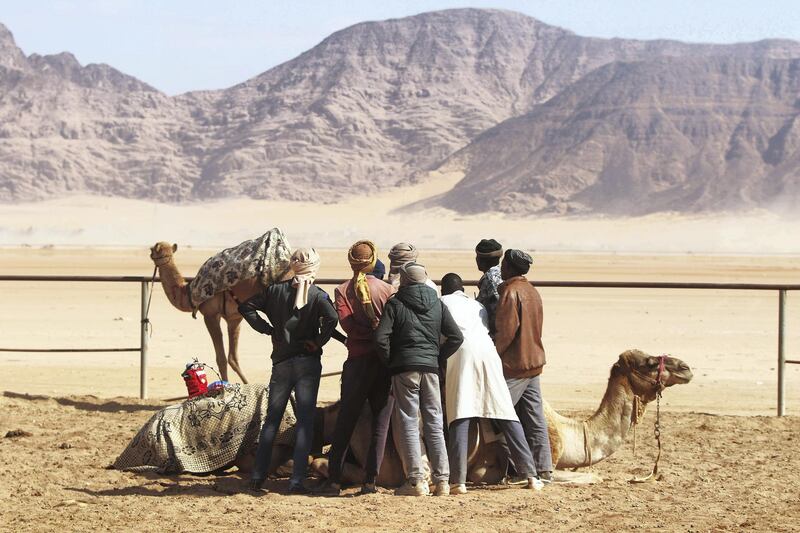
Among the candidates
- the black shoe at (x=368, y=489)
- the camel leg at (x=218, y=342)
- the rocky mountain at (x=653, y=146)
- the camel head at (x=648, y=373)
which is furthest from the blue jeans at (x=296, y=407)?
the rocky mountain at (x=653, y=146)

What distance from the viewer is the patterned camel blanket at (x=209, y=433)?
7.83 meters

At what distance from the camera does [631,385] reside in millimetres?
7738

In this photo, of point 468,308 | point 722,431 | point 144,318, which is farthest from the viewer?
point 144,318

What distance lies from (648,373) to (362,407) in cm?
186

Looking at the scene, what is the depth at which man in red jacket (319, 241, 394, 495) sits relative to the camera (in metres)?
7.19

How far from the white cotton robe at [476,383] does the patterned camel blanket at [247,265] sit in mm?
2508

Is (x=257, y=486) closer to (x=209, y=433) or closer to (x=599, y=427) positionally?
(x=209, y=433)

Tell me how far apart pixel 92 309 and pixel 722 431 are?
1569cm

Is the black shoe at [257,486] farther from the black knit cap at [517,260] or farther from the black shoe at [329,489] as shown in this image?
the black knit cap at [517,260]

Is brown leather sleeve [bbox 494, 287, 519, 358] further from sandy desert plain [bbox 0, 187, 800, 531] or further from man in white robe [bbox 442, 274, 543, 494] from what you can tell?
sandy desert plain [bbox 0, 187, 800, 531]

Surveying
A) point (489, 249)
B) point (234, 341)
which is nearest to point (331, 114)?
point (234, 341)

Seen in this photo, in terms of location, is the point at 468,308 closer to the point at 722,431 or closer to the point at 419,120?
the point at 722,431

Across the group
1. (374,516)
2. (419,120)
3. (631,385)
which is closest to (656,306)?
(631,385)

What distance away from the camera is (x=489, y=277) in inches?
305
